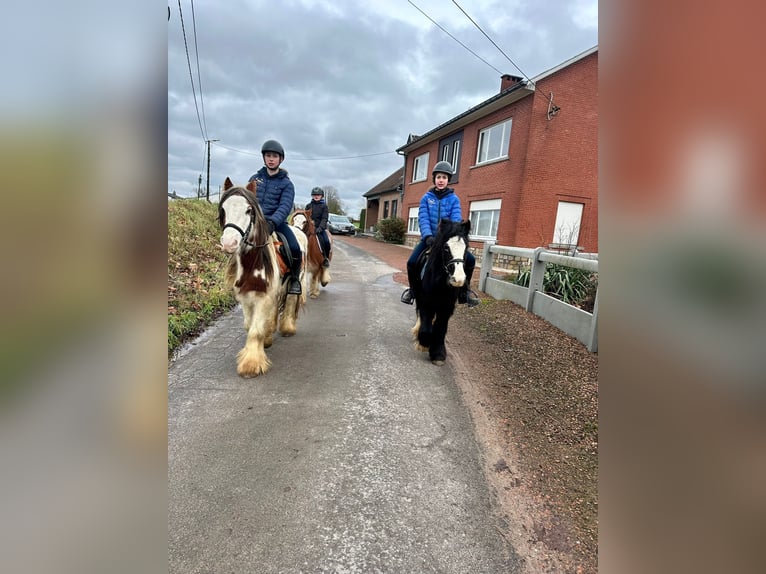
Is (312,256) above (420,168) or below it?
below

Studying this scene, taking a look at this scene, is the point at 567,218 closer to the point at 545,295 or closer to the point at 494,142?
the point at 494,142

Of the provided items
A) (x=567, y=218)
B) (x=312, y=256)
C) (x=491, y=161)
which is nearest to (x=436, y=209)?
(x=312, y=256)

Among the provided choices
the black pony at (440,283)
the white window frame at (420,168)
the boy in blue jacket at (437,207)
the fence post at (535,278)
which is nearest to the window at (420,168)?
the white window frame at (420,168)

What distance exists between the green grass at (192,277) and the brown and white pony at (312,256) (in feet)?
5.27

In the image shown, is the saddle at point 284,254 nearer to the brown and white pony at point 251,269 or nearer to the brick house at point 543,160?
the brown and white pony at point 251,269

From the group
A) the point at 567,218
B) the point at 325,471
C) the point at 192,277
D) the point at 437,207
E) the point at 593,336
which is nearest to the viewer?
the point at 325,471

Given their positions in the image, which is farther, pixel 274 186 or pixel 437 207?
pixel 437 207

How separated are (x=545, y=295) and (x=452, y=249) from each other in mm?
2840

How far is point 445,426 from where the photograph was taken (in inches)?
128

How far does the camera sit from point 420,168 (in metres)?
22.6

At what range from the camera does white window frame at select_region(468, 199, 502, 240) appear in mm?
15292

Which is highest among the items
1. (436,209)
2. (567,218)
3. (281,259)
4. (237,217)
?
(567,218)

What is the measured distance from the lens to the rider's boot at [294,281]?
526 cm
